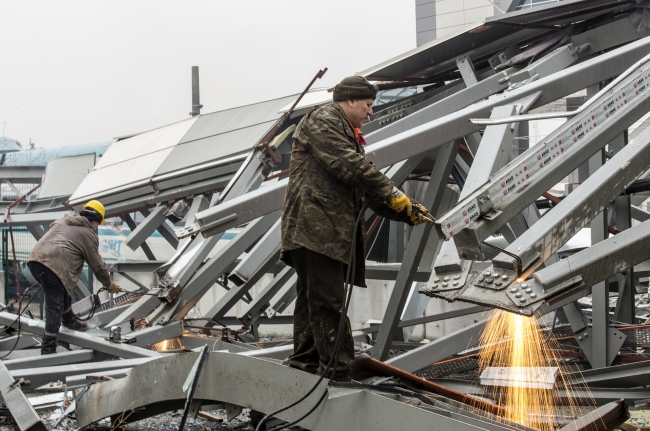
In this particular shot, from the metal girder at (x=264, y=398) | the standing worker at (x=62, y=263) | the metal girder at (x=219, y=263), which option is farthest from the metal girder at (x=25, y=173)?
the metal girder at (x=264, y=398)

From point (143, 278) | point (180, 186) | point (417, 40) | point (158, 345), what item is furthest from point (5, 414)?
point (417, 40)

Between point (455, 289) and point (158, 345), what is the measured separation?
5386 mm

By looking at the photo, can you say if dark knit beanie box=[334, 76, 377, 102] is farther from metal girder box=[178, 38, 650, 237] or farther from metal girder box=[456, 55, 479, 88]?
metal girder box=[456, 55, 479, 88]

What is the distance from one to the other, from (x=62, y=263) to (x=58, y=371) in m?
1.36

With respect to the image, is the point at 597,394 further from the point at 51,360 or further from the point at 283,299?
the point at 51,360

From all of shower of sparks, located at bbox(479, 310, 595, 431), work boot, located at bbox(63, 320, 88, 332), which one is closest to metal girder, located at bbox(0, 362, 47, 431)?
work boot, located at bbox(63, 320, 88, 332)

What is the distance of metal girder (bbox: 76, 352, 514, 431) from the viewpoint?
3701mm

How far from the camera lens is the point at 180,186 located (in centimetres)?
1078

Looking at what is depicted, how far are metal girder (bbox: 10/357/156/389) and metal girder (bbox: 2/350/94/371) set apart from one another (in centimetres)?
32

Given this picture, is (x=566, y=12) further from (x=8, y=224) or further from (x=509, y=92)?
(x=8, y=224)

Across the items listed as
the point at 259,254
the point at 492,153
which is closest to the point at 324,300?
the point at 492,153

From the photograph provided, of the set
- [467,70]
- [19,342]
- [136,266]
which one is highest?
[467,70]

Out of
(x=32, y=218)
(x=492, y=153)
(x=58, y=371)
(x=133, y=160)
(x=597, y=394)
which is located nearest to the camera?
(x=492, y=153)

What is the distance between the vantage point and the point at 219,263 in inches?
311
